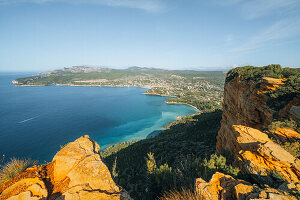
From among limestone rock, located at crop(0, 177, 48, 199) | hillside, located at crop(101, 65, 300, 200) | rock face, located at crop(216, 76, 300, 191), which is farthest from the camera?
rock face, located at crop(216, 76, 300, 191)

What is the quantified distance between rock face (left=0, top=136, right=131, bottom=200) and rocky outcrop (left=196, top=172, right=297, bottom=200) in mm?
3633

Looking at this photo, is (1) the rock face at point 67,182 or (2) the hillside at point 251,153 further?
(2) the hillside at point 251,153

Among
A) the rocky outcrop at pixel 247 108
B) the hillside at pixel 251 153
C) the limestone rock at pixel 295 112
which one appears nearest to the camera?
the hillside at pixel 251 153

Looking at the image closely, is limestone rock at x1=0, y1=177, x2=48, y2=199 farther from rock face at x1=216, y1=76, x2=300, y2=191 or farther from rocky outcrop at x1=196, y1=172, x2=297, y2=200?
rock face at x1=216, y1=76, x2=300, y2=191

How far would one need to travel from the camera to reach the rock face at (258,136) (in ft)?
24.8

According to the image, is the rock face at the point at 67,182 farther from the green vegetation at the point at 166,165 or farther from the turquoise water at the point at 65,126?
the turquoise water at the point at 65,126

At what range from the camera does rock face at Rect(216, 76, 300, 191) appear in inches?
Result: 298

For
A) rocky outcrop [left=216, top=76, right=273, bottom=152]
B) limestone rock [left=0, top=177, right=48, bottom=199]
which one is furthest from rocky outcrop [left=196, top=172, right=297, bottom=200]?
rocky outcrop [left=216, top=76, right=273, bottom=152]

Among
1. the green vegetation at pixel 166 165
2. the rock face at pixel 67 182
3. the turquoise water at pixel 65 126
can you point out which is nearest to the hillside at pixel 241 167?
the rock face at pixel 67 182

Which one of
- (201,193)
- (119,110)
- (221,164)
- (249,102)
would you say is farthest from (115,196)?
(119,110)

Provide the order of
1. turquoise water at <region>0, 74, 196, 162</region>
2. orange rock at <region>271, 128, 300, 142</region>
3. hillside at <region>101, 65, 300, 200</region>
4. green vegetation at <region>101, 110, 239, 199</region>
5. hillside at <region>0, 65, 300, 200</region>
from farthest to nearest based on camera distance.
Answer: turquoise water at <region>0, 74, 196, 162</region> → green vegetation at <region>101, 110, 239, 199</region> → orange rock at <region>271, 128, 300, 142</region> → hillside at <region>101, 65, 300, 200</region> → hillside at <region>0, 65, 300, 200</region>

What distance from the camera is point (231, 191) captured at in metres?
5.98

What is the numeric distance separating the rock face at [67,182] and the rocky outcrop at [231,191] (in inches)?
143

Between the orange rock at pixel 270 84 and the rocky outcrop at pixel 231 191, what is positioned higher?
the orange rock at pixel 270 84
